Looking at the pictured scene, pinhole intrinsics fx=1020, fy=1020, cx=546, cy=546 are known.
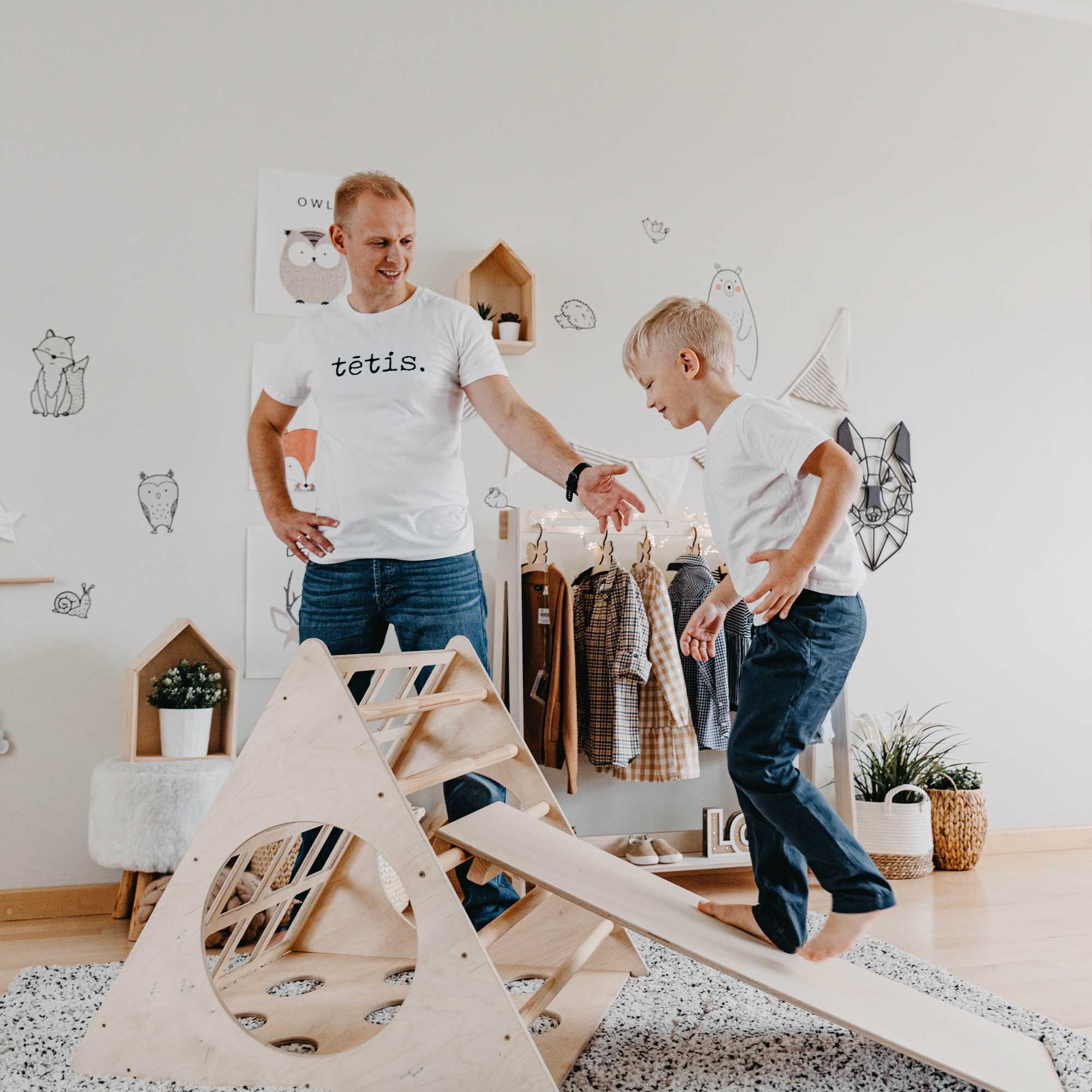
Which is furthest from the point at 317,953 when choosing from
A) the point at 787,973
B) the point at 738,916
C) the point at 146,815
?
the point at 787,973

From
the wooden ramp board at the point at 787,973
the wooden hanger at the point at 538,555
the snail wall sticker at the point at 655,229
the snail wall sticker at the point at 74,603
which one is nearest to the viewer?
the wooden ramp board at the point at 787,973

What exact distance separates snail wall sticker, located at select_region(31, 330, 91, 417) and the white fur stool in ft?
2.99

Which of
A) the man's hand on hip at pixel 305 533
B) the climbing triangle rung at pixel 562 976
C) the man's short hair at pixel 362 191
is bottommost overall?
the climbing triangle rung at pixel 562 976

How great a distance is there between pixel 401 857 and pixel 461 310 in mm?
1036

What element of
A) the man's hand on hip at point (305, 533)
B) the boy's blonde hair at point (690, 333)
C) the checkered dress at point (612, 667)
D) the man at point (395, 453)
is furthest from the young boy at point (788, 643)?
the checkered dress at point (612, 667)

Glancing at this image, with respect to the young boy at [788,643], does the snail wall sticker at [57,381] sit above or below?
above

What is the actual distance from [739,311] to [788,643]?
5.73ft

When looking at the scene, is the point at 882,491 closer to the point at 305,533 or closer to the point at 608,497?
the point at 608,497

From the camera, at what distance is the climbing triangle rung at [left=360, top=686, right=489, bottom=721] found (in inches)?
57.7

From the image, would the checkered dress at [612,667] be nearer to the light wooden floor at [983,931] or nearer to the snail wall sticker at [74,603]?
the light wooden floor at [983,931]

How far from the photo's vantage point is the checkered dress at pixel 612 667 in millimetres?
2566

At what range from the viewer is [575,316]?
290 cm

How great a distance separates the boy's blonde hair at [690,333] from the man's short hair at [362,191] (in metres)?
0.53

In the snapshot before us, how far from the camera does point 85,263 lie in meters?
2.57
